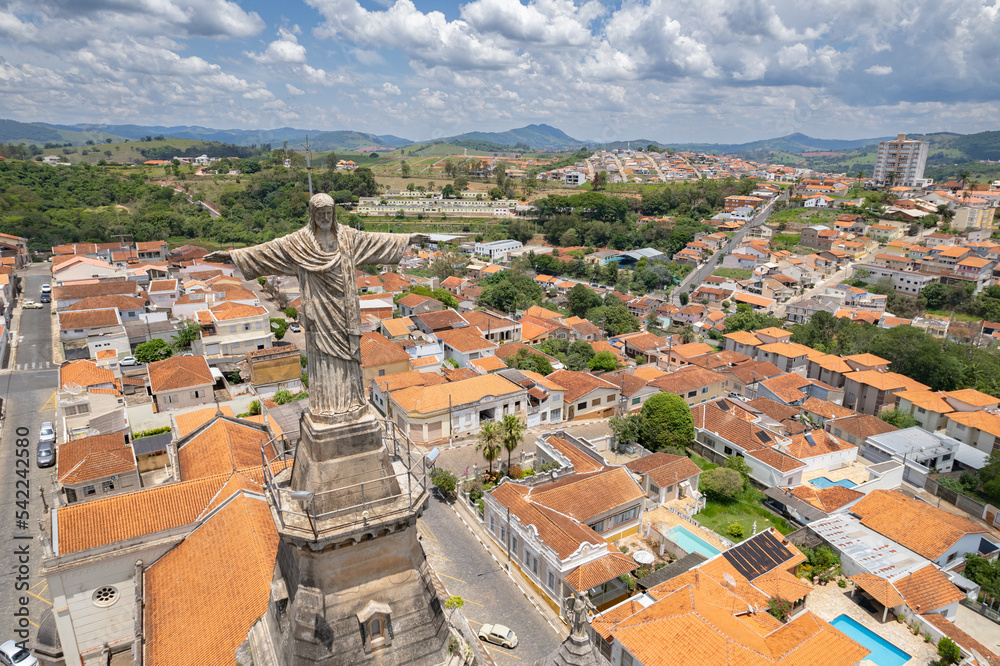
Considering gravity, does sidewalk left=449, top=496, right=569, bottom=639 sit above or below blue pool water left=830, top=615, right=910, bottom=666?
above

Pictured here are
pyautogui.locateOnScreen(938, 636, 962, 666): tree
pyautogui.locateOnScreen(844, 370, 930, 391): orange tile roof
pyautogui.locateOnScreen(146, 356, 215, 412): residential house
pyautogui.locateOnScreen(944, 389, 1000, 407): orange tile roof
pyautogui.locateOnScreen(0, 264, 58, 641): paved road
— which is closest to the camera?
pyautogui.locateOnScreen(0, 264, 58, 641): paved road

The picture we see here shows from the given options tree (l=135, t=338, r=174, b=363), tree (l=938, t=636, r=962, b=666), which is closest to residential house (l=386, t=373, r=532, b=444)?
tree (l=135, t=338, r=174, b=363)

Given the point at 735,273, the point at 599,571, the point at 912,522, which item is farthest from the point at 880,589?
the point at 735,273

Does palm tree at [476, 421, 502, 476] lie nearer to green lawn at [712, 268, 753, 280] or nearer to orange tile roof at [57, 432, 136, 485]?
orange tile roof at [57, 432, 136, 485]

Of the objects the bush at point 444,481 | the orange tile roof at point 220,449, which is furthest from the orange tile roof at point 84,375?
the bush at point 444,481

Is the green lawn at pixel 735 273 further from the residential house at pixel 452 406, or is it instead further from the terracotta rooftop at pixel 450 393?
the residential house at pixel 452 406

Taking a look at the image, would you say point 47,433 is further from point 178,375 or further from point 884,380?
point 884,380

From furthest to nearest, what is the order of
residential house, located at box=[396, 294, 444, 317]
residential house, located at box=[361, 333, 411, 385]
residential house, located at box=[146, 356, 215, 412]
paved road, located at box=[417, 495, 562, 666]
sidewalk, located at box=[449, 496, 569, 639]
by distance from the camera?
1. residential house, located at box=[396, 294, 444, 317]
2. residential house, located at box=[361, 333, 411, 385]
3. residential house, located at box=[146, 356, 215, 412]
4. sidewalk, located at box=[449, 496, 569, 639]
5. paved road, located at box=[417, 495, 562, 666]
